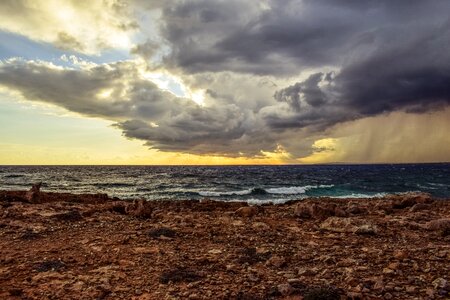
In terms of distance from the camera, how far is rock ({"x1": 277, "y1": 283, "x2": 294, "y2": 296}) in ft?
21.6

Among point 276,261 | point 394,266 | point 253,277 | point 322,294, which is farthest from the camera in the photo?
point 276,261

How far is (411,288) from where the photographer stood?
654 centimetres

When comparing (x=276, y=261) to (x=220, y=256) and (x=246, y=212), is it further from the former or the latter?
(x=246, y=212)

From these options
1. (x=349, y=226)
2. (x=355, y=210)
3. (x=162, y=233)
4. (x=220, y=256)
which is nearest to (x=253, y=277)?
(x=220, y=256)

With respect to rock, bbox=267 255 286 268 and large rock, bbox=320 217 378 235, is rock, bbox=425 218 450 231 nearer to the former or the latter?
large rock, bbox=320 217 378 235

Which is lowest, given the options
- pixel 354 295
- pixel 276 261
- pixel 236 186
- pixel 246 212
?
pixel 236 186

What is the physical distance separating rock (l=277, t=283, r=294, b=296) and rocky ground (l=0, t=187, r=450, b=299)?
2cm

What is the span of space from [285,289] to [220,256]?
2.51m

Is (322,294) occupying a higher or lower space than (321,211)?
lower

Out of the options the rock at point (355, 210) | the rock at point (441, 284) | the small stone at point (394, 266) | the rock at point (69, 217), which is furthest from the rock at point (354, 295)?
the rock at point (69, 217)

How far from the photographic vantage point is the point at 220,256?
8.80 metres

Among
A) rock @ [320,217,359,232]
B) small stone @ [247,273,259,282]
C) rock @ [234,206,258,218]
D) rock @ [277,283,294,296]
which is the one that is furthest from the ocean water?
rock @ [277,283,294,296]

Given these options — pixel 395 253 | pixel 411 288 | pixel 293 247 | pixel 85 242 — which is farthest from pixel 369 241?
pixel 85 242

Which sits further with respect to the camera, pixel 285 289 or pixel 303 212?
pixel 303 212
